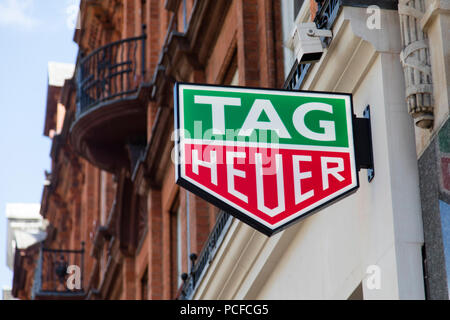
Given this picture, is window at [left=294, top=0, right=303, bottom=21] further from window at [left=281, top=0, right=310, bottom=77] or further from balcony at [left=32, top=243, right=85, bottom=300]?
balcony at [left=32, top=243, right=85, bottom=300]

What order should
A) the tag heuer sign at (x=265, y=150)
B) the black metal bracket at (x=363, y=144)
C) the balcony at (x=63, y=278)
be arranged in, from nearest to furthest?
1. the tag heuer sign at (x=265, y=150)
2. the black metal bracket at (x=363, y=144)
3. the balcony at (x=63, y=278)

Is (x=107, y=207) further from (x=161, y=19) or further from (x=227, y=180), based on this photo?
(x=227, y=180)

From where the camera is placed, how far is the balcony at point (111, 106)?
924 inches

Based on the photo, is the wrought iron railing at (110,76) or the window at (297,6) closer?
the window at (297,6)

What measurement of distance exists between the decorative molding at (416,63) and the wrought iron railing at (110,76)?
14373 mm

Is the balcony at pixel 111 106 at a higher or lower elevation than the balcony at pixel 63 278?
higher

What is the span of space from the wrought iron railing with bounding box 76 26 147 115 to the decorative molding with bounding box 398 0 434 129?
14.4m

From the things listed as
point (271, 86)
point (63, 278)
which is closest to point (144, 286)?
point (63, 278)

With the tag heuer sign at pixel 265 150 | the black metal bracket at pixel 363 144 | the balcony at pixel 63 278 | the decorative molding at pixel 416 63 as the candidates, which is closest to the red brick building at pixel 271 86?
the decorative molding at pixel 416 63

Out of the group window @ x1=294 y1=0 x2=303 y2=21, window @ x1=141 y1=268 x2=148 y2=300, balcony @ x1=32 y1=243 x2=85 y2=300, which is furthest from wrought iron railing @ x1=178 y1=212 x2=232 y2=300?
balcony @ x1=32 y1=243 x2=85 y2=300

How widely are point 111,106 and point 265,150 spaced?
14.3 m

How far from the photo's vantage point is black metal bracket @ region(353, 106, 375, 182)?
379 inches

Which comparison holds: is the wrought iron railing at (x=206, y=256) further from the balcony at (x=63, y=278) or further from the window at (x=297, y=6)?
the balcony at (x=63, y=278)
